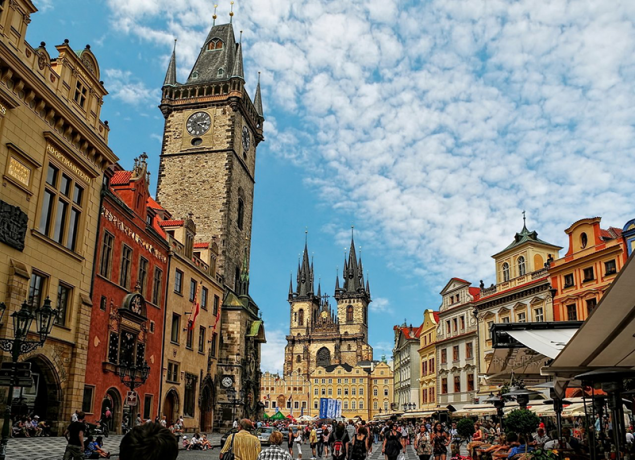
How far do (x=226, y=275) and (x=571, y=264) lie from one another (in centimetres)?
2492

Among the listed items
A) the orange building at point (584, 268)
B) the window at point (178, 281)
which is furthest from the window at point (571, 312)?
the window at point (178, 281)

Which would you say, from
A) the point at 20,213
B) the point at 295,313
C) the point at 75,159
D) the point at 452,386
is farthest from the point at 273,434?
the point at 295,313

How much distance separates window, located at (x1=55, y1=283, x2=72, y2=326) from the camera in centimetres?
2148

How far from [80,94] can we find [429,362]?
139 feet

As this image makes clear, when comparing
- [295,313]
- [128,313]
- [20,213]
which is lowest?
[128,313]

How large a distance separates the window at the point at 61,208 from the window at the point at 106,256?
2592 mm

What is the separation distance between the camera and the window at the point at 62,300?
21483mm

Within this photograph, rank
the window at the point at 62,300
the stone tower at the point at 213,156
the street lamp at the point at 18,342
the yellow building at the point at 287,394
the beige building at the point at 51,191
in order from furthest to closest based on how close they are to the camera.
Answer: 1. the yellow building at the point at 287,394
2. the stone tower at the point at 213,156
3. the window at the point at 62,300
4. the beige building at the point at 51,191
5. the street lamp at the point at 18,342

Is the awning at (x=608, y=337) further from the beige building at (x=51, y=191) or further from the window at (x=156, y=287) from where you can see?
the window at (x=156, y=287)

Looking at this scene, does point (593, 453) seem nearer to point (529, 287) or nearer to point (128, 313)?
point (128, 313)

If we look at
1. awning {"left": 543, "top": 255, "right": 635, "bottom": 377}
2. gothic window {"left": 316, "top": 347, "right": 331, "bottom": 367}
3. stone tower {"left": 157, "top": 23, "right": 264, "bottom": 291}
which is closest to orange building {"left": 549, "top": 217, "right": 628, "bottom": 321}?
stone tower {"left": 157, "top": 23, "right": 264, "bottom": 291}

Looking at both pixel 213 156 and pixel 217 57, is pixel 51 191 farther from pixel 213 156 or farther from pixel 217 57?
pixel 217 57

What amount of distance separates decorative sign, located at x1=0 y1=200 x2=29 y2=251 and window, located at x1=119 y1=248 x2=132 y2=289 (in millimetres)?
8455

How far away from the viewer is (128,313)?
2712cm
